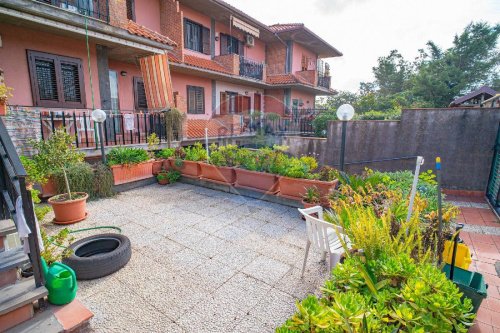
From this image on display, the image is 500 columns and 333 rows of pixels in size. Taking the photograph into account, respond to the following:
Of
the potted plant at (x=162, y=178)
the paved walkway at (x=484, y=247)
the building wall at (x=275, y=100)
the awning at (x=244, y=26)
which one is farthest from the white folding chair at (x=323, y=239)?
the building wall at (x=275, y=100)

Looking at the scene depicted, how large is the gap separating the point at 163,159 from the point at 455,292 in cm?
711

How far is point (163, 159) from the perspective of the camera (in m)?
7.30

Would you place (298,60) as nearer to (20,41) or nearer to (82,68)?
(82,68)

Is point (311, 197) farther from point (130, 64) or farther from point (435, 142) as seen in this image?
point (130, 64)

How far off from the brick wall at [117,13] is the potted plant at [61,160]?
13.4 feet

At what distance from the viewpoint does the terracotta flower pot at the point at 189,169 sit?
685cm

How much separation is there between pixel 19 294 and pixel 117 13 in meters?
7.43

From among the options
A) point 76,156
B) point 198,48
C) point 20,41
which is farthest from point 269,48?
point 76,156

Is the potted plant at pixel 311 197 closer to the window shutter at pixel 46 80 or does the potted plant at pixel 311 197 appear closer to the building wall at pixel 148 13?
the window shutter at pixel 46 80

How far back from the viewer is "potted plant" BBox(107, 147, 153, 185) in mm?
6031

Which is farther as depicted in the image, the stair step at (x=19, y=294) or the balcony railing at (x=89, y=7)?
the balcony railing at (x=89, y=7)

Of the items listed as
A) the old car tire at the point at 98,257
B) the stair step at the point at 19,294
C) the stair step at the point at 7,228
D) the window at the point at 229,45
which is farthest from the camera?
the window at the point at 229,45

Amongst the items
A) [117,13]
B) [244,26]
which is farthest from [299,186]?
[244,26]

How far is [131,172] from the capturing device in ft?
20.8
